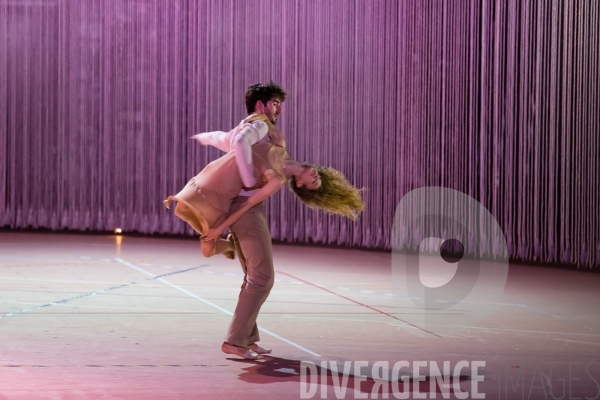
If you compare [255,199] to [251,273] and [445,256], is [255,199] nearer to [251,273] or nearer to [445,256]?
[251,273]

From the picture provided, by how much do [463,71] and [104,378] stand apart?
620 cm

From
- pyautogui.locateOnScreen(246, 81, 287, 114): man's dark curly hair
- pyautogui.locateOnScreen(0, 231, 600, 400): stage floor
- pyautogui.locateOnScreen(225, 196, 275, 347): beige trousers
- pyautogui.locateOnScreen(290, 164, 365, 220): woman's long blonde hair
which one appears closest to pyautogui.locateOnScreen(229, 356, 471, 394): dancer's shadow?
pyautogui.locateOnScreen(0, 231, 600, 400): stage floor

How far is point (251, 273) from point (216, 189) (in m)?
0.40

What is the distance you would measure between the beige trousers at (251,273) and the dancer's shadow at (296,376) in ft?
0.45

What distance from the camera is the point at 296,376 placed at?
12.1 ft

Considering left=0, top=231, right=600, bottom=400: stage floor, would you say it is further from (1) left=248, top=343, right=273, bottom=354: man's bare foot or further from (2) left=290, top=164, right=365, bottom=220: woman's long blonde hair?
(2) left=290, top=164, right=365, bottom=220: woman's long blonde hair

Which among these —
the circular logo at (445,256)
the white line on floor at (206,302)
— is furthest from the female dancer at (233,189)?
the circular logo at (445,256)

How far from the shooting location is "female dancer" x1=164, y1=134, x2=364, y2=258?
12.9ft

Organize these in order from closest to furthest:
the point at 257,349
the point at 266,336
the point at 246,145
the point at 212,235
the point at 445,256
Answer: the point at 246,145
the point at 212,235
the point at 257,349
the point at 266,336
the point at 445,256

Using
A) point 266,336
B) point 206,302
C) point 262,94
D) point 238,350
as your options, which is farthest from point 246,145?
point 206,302

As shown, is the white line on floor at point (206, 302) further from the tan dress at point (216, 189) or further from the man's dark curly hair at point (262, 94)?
the man's dark curly hair at point (262, 94)

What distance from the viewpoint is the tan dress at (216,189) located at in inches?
155

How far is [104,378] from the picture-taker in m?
3.57

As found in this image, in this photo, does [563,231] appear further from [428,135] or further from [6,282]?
[6,282]
